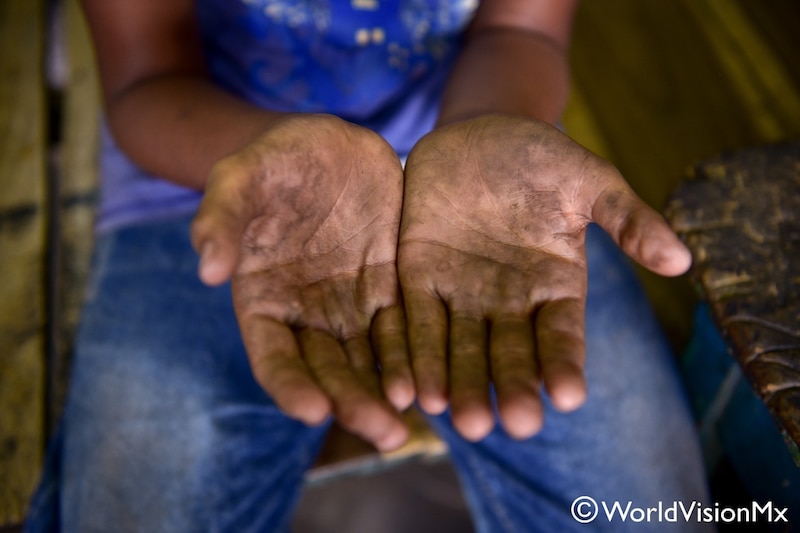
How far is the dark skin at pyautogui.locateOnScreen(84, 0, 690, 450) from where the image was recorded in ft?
1.28

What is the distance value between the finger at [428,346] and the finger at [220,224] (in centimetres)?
13

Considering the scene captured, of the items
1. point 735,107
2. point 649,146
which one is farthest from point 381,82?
point 735,107

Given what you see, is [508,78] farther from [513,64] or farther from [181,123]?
[181,123]

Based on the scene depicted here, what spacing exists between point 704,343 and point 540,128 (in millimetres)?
401

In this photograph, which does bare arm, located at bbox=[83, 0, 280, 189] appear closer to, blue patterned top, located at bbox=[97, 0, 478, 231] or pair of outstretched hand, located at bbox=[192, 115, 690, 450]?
blue patterned top, located at bbox=[97, 0, 478, 231]

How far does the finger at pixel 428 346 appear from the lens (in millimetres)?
413

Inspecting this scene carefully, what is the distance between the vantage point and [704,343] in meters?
0.73

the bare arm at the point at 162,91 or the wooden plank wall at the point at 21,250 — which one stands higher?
the bare arm at the point at 162,91

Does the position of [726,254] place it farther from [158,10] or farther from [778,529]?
[158,10]

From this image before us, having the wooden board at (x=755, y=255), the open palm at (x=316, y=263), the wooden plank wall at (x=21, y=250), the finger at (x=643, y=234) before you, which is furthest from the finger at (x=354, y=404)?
the wooden plank wall at (x=21, y=250)

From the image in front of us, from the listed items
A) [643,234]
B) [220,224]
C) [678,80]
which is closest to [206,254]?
[220,224]

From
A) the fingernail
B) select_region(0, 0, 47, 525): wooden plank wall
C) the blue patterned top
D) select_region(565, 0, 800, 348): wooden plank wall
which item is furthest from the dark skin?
select_region(565, 0, 800, 348): wooden plank wall

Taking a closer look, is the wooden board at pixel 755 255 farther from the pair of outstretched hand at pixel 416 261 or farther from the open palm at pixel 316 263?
the open palm at pixel 316 263

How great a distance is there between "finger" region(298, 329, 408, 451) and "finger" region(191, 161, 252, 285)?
0.28 ft
